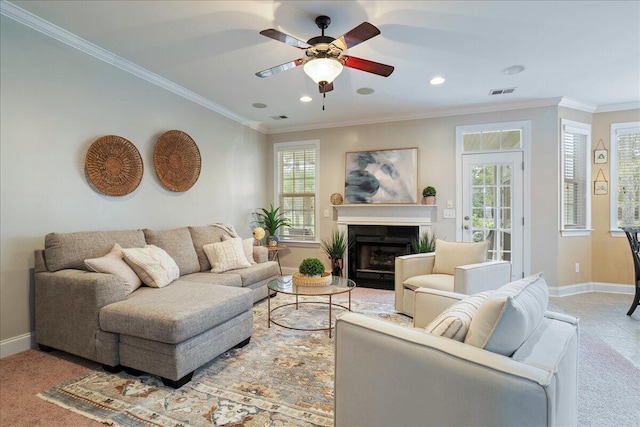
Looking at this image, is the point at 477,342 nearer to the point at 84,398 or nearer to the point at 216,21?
the point at 84,398

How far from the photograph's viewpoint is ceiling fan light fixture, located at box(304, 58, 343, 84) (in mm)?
2354

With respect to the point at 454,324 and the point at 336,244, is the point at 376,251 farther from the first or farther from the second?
the point at 454,324

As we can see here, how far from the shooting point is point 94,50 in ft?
9.57

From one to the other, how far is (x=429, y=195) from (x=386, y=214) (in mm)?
703

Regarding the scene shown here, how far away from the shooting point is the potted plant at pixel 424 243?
4504 mm

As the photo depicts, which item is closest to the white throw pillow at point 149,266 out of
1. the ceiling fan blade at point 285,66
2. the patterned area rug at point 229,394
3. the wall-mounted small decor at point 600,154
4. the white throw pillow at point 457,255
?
the patterned area rug at point 229,394

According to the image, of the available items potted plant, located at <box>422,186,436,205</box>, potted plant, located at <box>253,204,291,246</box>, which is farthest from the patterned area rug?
potted plant, located at <box>422,186,436,205</box>

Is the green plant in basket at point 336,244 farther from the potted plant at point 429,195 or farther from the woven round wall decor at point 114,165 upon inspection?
the woven round wall decor at point 114,165

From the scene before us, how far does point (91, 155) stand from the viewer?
115 inches

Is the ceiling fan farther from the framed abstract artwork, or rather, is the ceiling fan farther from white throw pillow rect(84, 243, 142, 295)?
the framed abstract artwork

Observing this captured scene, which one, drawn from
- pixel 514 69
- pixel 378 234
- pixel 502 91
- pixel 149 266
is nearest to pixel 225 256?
pixel 149 266

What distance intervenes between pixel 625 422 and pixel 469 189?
3.29 m

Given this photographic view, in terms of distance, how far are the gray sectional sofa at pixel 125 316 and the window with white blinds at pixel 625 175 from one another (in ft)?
17.0

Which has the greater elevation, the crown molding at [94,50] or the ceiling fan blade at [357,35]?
the crown molding at [94,50]
